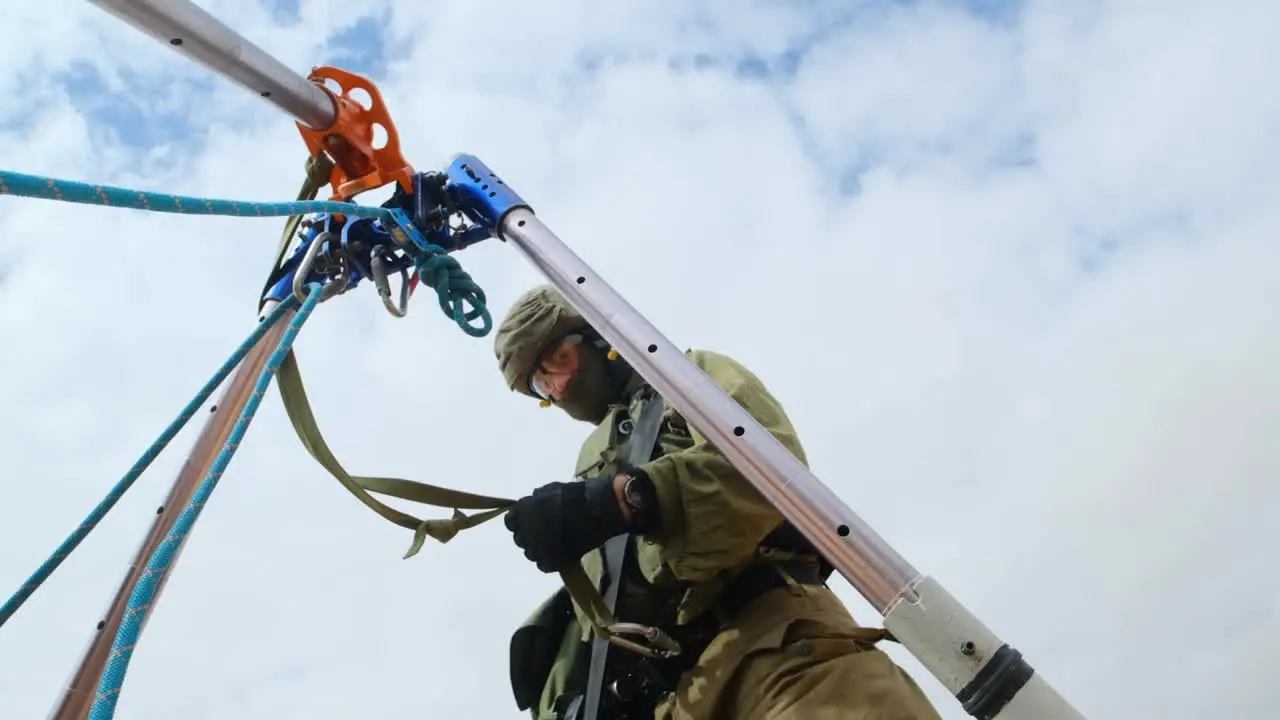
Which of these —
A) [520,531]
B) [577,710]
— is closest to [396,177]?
[520,531]

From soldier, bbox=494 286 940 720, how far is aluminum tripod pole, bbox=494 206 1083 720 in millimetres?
531

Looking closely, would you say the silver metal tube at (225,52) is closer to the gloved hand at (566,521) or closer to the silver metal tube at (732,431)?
the silver metal tube at (732,431)

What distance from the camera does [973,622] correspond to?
6.19 ft

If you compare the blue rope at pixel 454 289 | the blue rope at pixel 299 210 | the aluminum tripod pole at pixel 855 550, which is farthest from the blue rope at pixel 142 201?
the aluminum tripod pole at pixel 855 550

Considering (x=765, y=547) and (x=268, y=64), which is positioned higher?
(x=268, y=64)

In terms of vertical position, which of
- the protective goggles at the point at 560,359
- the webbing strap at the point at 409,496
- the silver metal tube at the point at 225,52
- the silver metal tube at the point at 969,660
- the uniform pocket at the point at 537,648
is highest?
the silver metal tube at the point at 225,52

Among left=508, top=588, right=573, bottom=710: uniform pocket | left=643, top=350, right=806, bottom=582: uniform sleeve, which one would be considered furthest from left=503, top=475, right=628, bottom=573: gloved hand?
left=508, top=588, right=573, bottom=710: uniform pocket

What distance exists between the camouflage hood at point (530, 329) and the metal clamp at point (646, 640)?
1.48 m

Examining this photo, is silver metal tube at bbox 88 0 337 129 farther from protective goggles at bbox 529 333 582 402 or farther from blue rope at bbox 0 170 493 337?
protective goggles at bbox 529 333 582 402

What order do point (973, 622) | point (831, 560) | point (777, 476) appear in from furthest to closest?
point (777, 476) < point (831, 560) < point (973, 622)

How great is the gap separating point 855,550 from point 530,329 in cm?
246

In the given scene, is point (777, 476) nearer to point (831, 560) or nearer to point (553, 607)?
point (831, 560)

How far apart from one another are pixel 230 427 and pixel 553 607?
57.9 inches

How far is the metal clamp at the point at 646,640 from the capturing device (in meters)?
3.11
